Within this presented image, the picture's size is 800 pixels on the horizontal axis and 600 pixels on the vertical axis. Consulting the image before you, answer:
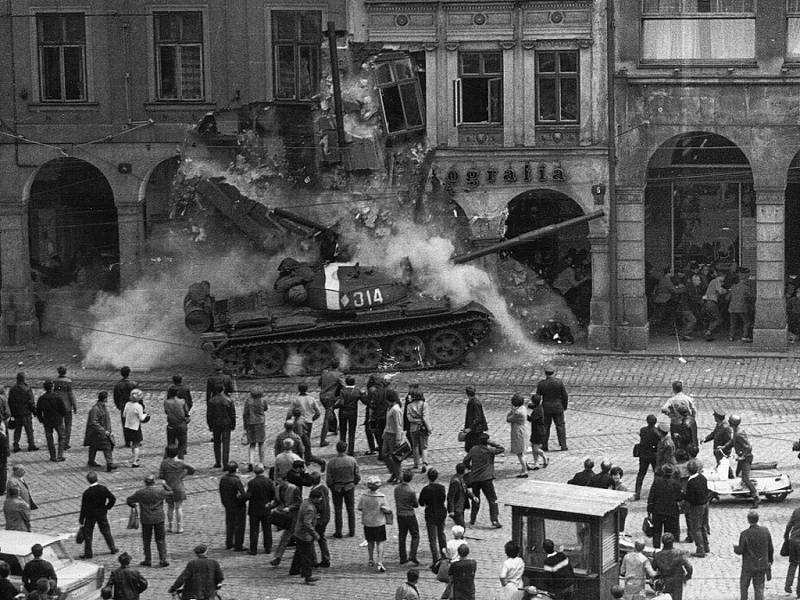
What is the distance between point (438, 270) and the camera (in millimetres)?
40125

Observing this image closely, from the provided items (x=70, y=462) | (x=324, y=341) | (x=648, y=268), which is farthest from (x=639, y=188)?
(x=70, y=462)

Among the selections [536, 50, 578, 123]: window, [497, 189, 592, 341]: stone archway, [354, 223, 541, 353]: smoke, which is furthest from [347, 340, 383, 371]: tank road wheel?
[536, 50, 578, 123]: window

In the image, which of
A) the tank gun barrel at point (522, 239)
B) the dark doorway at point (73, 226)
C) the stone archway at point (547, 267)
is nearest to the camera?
the tank gun barrel at point (522, 239)

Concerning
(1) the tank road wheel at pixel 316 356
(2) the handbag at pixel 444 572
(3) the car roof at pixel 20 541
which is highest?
(1) the tank road wheel at pixel 316 356

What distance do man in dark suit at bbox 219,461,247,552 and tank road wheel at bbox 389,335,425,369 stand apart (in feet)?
42.7

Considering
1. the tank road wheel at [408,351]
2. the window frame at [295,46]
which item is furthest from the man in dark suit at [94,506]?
the window frame at [295,46]

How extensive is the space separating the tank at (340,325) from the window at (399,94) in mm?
4304

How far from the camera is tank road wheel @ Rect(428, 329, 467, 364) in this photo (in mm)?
38938

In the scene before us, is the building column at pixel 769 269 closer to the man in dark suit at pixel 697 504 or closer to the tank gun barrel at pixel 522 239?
the tank gun barrel at pixel 522 239

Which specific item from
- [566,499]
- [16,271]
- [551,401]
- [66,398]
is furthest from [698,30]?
[566,499]

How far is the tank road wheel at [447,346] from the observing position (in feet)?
128

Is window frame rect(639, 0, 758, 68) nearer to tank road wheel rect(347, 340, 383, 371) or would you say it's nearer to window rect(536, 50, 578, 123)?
window rect(536, 50, 578, 123)

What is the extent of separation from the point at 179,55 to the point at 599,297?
1151 centimetres

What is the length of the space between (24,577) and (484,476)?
7.47 m
